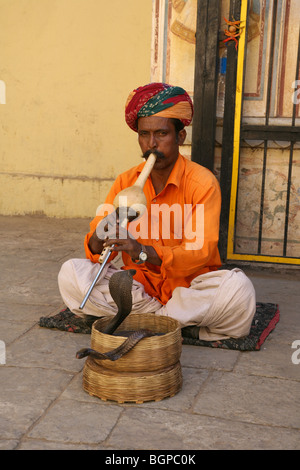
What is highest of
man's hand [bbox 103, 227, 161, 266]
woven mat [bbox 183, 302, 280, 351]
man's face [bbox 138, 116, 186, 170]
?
man's face [bbox 138, 116, 186, 170]

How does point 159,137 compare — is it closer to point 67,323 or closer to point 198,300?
point 198,300

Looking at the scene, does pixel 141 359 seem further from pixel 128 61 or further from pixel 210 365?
pixel 128 61

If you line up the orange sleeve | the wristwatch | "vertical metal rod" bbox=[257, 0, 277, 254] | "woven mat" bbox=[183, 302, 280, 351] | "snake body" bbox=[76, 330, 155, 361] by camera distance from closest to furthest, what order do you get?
"snake body" bbox=[76, 330, 155, 361] < the wristwatch < the orange sleeve < "woven mat" bbox=[183, 302, 280, 351] < "vertical metal rod" bbox=[257, 0, 277, 254]

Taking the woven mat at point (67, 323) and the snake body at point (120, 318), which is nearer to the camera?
the snake body at point (120, 318)

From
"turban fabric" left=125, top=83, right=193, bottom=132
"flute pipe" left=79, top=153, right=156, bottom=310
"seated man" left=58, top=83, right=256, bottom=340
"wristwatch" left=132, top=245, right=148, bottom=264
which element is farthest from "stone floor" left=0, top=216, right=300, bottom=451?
"turban fabric" left=125, top=83, right=193, bottom=132

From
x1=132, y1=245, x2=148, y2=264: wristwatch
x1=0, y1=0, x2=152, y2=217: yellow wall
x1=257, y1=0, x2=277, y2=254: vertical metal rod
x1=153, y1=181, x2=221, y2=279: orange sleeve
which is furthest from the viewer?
x1=0, y1=0, x2=152, y2=217: yellow wall

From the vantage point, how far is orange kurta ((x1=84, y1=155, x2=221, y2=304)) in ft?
10.3

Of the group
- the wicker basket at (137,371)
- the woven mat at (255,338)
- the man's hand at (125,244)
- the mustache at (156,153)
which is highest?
the mustache at (156,153)

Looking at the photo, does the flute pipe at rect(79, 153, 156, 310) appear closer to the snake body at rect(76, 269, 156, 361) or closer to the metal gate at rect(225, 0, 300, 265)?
the snake body at rect(76, 269, 156, 361)

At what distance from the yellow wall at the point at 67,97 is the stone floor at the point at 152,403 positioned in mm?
2420

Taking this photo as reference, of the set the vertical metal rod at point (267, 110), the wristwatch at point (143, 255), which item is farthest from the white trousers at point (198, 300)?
the vertical metal rod at point (267, 110)

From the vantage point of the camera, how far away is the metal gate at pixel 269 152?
434 centimetres

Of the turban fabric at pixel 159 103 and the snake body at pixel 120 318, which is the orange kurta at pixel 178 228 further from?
the snake body at pixel 120 318
